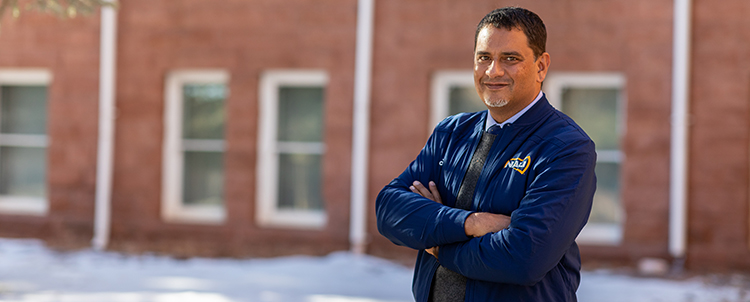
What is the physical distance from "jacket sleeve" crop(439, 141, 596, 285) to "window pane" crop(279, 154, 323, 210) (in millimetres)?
6277

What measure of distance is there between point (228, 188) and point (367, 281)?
2591mm

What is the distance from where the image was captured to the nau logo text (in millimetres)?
2180

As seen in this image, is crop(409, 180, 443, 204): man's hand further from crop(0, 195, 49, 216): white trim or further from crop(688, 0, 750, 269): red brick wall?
crop(0, 195, 49, 216): white trim

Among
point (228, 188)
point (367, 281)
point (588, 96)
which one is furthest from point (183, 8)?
point (588, 96)

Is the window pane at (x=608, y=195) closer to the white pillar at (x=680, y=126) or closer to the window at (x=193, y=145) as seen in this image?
the white pillar at (x=680, y=126)

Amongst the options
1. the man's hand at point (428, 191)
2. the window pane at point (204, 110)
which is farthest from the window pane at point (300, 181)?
the man's hand at point (428, 191)

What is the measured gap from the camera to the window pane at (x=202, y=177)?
8.62m

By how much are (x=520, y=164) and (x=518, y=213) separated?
0.17m

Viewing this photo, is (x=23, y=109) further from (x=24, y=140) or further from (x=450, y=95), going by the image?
(x=450, y=95)

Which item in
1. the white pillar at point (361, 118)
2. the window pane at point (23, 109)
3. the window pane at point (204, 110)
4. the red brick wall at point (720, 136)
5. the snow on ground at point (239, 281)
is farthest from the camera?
the window pane at point (23, 109)

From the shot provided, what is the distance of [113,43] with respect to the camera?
8516 millimetres

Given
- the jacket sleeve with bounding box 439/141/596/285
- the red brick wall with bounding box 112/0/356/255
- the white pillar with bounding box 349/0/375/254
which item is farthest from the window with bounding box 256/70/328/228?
the jacket sleeve with bounding box 439/141/596/285

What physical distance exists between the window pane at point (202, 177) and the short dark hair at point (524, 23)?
22.4 ft

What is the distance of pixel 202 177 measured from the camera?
8633mm
